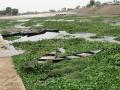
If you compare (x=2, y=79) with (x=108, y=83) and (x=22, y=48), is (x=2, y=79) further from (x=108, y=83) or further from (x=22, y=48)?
(x=22, y=48)

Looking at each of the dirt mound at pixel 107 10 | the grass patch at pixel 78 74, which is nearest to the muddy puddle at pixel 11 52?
the grass patch at pixel 78 74

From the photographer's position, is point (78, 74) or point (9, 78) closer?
point (78, 74)

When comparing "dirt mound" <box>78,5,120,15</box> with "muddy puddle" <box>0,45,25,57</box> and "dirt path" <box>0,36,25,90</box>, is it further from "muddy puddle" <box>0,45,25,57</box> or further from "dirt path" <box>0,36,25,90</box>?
"dirt path" <box>0,36,25,90</box>

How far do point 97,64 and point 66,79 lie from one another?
10.4ft

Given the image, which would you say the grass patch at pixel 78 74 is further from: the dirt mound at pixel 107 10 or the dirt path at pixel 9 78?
the dirt mound at pixel 107 10

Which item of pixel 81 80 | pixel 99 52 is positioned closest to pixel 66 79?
pixel 81 80

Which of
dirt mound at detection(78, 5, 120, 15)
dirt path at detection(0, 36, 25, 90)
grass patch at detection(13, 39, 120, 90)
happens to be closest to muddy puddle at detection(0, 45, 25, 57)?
grass patch at detection(13, 39, 120, 90)

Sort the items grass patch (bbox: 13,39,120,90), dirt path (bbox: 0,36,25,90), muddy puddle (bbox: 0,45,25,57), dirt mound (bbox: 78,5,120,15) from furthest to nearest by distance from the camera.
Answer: dirt mound (bbox: 78,5,120,15) → muddy puddle (bbox: 0,45,25,57) → dirt path (bbox: 0,36,25,90) → grass patch (bbox: 13,39,120,90)

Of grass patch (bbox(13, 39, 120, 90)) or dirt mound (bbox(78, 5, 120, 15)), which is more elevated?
grass patch (bbox(13, 39, 120, 90))

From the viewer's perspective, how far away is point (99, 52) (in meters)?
20.2

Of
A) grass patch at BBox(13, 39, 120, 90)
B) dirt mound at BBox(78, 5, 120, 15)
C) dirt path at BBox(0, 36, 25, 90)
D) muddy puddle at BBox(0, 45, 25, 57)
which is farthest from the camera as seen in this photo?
dirt mound at BBox(78, 5, 120, 15)

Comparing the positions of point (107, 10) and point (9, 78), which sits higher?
point (9, 78)

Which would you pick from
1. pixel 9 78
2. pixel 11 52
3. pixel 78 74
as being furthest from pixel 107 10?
pixel 9 78

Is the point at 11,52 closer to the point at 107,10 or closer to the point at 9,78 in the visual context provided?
the point at 9,78
